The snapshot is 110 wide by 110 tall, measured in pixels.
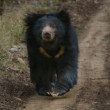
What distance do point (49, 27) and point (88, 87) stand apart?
4.81 ft

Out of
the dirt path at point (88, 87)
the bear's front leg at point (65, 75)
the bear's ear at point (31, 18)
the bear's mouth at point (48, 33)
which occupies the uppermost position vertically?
the bear's ear at point (31, 18)

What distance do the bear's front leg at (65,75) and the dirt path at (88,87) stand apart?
14 cm

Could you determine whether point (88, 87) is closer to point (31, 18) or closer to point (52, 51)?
point (52, 51)

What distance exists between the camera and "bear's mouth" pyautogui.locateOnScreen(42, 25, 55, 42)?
6204mm

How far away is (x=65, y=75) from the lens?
643 centimetres

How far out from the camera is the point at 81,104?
227 inches

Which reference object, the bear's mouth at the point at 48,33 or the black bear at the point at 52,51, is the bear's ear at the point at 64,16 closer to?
the black bear at the point at 52,51

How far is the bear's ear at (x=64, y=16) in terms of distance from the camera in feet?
21.5

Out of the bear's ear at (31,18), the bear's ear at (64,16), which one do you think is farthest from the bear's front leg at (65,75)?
the bear's ear at (31,18)

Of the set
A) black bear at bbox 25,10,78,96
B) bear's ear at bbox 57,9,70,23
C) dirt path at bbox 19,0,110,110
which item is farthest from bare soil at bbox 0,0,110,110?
bear's ear at bbox 57,9,70,23

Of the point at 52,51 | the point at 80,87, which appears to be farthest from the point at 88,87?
the point at 52,51

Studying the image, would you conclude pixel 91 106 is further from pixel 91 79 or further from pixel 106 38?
pixel 106 38

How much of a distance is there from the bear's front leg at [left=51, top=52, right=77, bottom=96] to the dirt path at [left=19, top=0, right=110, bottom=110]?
136 millimetres

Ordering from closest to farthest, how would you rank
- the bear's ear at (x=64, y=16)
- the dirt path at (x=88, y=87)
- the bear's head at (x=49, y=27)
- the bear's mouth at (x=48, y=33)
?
1. the dirt path at (x=88, y=87)
2. the bear's mouth at (x=48, y=33)
3. the bear's head at (x=49, y=27)
4. the bear's ear at (x=64, y=16)
